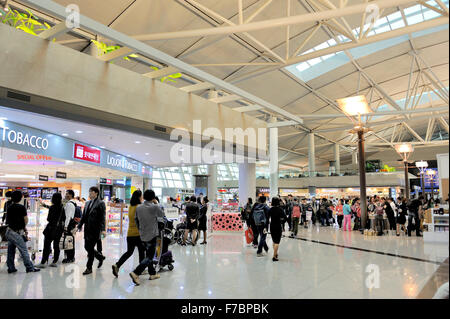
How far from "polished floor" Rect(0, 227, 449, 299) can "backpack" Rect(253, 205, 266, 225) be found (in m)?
0.74

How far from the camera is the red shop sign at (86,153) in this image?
9801 millimetres

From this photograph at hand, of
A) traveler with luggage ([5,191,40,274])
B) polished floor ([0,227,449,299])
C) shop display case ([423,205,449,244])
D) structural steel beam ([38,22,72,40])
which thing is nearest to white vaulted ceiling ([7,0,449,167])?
shop display case ([423,205,449,244])

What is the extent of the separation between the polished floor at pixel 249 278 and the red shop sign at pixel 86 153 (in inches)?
152

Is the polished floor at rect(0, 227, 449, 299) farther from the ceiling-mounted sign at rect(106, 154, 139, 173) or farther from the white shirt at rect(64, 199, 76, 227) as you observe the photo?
the ceiling-mounted sign at rect(106, 154, 139, 173)

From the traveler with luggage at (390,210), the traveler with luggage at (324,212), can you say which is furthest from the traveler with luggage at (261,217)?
the traveler with luggage at (324,212)

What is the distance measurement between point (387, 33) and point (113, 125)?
7612 mm

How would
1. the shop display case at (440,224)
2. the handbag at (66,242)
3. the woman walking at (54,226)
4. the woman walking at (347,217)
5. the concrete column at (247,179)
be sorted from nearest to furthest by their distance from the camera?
1. the shop display case at (440,224)
2. the woman walking at (54,226)
3. the handbag at (66,242)
4. the woman walking at (347,217)
5. the concrete column at (247,179)

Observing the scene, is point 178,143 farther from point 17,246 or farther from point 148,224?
point 17,246

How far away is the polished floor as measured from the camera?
397 centimetres

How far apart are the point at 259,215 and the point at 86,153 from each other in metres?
6.38

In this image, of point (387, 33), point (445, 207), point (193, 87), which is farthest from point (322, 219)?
point (445, 207)

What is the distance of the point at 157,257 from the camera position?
4.98 metres

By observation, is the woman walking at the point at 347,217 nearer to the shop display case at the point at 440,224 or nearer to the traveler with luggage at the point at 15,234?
the traveler with luggage at the point at 15,234
